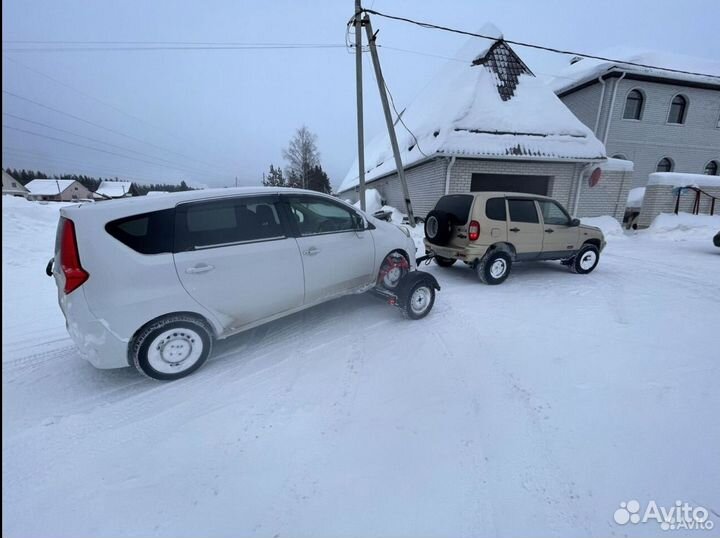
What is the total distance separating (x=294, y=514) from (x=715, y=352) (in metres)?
4.71

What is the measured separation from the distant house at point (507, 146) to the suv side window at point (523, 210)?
5.58 meters

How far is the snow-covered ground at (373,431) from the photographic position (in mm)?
1768

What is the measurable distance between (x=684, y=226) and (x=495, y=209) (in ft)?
38.9

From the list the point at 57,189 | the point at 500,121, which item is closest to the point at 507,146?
the point at 500,121

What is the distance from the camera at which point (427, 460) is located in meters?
2.06

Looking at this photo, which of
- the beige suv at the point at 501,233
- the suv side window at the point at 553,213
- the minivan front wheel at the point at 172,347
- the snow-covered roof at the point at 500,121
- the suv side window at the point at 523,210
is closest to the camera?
the minivan front wheel at the point at 172,347

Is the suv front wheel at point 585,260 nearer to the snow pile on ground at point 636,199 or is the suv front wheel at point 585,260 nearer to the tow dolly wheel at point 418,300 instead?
the tow dolly wheel at point 418,300

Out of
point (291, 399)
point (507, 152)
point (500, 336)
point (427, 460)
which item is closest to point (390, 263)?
point (500, 336)

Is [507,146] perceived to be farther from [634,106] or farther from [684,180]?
[634,106]

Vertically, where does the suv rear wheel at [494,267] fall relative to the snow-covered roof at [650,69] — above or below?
below

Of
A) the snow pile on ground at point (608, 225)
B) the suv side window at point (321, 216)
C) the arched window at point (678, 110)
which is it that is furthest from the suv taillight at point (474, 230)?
the arched window at point (678, 110)

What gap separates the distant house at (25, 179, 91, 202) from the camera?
202ft

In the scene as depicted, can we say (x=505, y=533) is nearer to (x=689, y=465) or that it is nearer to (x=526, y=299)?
(x=689, y=465)

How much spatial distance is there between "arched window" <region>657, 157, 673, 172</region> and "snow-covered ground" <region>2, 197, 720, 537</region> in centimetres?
2115
